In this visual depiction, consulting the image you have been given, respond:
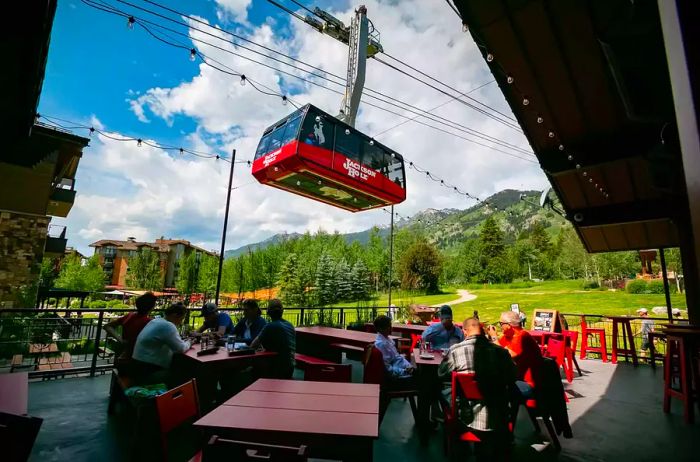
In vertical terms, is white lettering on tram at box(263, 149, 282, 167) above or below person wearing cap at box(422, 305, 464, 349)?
above

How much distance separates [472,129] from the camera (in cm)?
938

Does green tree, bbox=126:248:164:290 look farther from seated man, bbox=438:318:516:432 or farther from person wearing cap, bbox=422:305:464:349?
seated man, bbox=438:318:516:432

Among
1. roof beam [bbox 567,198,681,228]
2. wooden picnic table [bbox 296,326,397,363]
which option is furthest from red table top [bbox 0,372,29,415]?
roof beam [bbox 567,198,681,228]

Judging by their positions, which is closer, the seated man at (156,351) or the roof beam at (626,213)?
the seated man at (156,351)

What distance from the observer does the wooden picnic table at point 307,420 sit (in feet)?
5.57

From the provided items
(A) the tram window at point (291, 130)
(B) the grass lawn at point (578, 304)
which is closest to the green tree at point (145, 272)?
(B) the grass lawn at point (578, 304)

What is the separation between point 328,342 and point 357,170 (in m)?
4.31

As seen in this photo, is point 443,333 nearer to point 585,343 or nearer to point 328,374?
point 328,374

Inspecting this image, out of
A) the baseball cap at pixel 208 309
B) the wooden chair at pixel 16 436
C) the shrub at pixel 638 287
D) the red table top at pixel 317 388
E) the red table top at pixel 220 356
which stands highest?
the shrub at pixel 638 287

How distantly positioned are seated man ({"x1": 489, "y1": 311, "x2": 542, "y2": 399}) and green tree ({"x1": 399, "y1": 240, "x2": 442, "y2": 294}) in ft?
116

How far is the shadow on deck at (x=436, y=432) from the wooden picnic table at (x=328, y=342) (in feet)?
3.41

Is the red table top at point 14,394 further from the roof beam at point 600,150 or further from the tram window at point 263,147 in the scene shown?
the roof beam at point 600,150

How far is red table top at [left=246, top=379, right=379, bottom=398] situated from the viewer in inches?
95.0

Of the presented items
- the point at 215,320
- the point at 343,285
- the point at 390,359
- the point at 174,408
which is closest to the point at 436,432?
the point at 390,359
